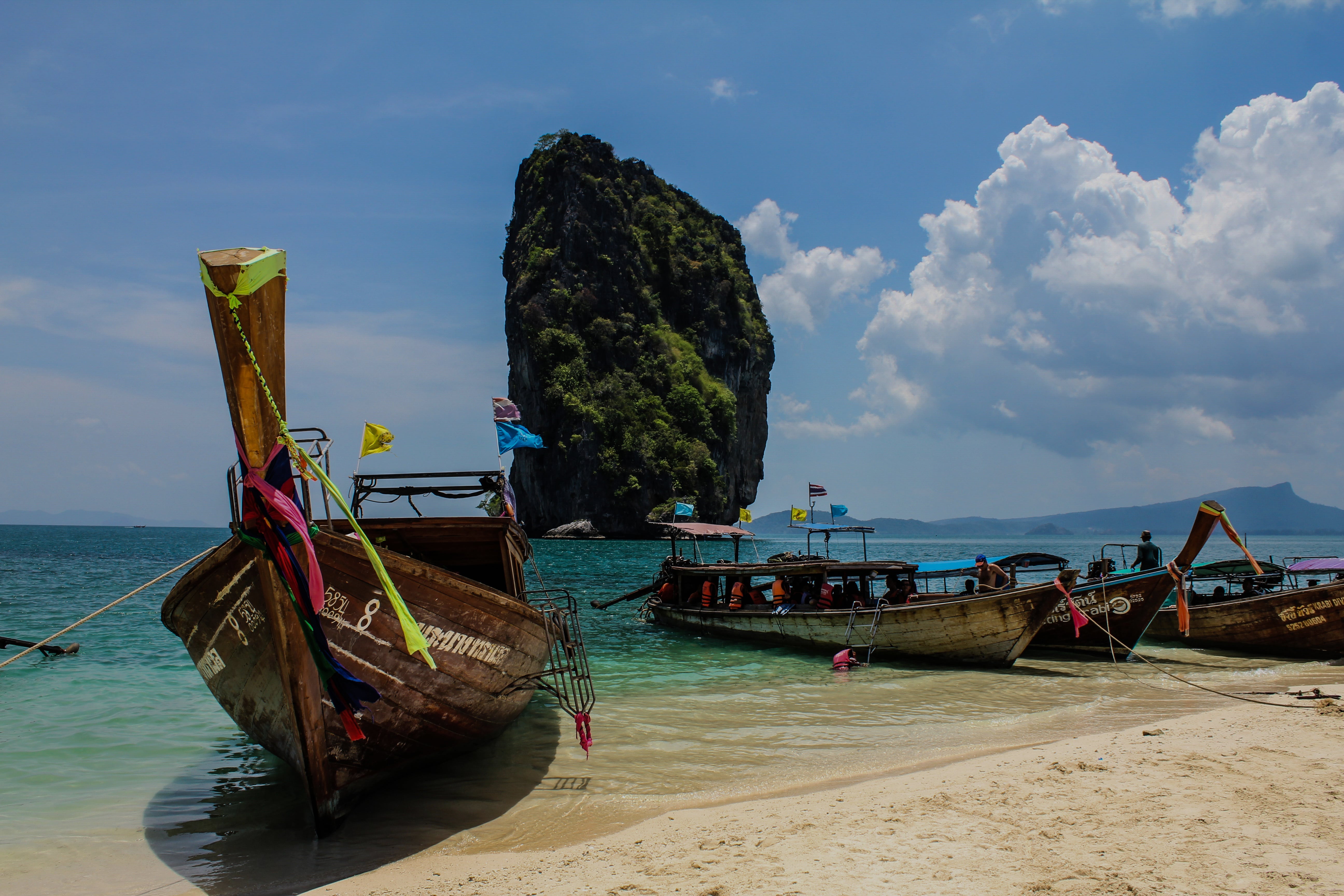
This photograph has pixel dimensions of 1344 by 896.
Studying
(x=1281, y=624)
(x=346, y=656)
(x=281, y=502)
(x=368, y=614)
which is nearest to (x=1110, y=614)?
(x=1281, y=624)

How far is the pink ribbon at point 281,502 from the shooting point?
14.9 ft

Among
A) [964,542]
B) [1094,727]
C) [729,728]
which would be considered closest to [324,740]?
[729,728]

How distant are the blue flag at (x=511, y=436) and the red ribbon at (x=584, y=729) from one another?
344 cm

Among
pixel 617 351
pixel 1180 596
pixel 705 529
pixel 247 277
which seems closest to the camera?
pixel 247 277

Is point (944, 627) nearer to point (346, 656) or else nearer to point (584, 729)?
point (584, 729)

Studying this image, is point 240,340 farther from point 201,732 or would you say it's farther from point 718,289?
point 718,289

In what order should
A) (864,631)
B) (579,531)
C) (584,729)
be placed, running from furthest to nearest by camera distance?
(579,531) < (864,631) < (584,729)

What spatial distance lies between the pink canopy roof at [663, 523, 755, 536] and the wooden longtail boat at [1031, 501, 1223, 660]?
702 centimetres

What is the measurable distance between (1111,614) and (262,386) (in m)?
14.5

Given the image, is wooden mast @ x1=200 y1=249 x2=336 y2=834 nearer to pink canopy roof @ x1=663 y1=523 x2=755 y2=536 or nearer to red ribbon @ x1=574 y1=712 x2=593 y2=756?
red ribbon @ x1=574 y1=712 x2=593 y2=756

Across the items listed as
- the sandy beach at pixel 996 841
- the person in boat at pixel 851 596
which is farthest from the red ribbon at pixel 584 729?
the person in boat at pixel 851 596

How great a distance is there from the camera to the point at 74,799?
278 inches

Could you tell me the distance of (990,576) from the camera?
1429cm

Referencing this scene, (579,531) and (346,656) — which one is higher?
(346,656)
